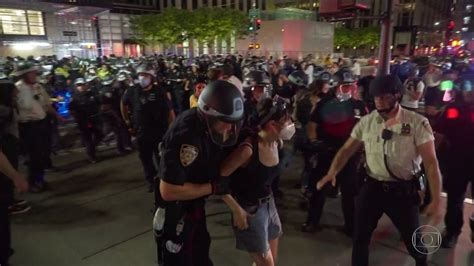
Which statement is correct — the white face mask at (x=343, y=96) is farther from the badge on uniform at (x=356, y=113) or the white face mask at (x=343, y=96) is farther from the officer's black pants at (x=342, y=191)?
the officer's black pants at (x=342, y=191)

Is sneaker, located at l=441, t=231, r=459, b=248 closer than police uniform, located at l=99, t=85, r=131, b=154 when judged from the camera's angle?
A: Yes

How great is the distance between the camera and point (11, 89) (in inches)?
183

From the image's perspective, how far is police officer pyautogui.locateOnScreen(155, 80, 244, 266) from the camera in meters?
1.98

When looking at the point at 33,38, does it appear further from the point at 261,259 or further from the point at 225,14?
the point at 261,259

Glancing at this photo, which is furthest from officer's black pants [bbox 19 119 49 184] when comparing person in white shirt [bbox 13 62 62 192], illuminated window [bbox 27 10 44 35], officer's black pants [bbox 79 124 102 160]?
illuminated window [bbox 27 10 44 35]

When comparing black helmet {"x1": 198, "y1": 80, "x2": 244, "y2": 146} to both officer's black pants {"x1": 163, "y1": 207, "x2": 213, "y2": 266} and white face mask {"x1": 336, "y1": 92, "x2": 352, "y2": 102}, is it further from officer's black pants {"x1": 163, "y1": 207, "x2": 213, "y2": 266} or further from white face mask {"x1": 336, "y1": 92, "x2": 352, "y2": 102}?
white face mask {"x1": 336, "y1": 92, "x2": 352, "y2": 102}

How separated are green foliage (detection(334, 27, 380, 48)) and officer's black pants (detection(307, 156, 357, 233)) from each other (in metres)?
59.2

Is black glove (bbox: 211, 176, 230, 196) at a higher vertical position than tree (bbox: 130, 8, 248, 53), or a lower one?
lower

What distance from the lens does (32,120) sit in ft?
18.9

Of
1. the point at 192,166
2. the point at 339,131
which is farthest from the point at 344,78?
the point at 192,166

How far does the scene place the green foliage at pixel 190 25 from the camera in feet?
117

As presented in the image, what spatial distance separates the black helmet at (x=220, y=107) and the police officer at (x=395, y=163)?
4.55 ft

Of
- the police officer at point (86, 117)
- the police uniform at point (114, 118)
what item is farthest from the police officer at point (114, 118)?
the police officer at point (86, 117)

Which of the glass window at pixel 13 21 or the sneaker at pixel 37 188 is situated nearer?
the sneaker at pixel 37 188
